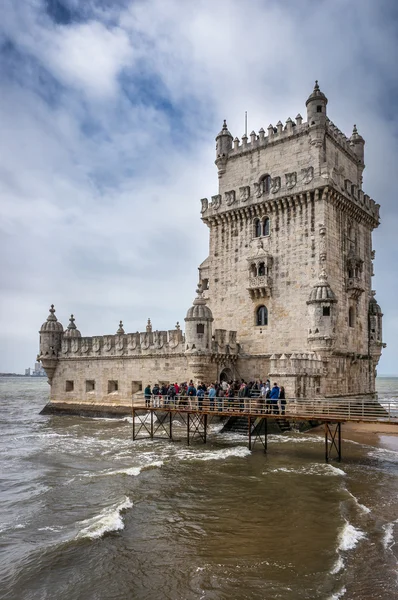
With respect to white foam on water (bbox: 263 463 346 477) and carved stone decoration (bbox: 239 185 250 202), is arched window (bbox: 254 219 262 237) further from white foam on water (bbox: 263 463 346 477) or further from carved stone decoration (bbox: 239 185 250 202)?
white foam on water (bbox: 263 463 346 477)

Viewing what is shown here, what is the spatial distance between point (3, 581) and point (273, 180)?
25.8 m

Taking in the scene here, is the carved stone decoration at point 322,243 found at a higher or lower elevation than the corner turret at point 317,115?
lower

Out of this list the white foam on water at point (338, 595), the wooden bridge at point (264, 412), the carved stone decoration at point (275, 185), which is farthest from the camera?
the carved stone decoration at point (275, 185)

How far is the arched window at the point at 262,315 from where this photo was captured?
1187 inches

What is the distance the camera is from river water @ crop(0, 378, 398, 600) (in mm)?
9234

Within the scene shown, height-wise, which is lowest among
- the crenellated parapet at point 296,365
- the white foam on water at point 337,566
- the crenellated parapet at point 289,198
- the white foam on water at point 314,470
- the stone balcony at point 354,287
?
the white foam on water at point 314,470

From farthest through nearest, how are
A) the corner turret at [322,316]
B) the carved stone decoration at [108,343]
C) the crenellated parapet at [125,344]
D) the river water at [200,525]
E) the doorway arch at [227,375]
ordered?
the carved stone decoration at [108,343] < the crenellated parapet at [125,344] < the doorway arch at [227,375] < the corner turret at [322,316] < the river water at [200,525]

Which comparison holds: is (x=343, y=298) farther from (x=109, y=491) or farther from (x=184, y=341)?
(x=109, y=491)

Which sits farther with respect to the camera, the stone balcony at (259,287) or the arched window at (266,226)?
the arched window at (266,226)

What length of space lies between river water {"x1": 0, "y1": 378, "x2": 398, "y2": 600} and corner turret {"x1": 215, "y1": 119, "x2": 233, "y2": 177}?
20146 millimetres

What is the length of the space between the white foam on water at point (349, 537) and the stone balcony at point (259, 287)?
18.6 metres

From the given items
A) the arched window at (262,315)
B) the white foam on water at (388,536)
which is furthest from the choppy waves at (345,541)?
the arched window at (262,315)

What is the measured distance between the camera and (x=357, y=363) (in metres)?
30.8

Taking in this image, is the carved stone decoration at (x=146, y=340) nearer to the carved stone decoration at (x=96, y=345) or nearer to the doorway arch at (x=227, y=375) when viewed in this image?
the carved stone decoration at (x=96, y=345)
